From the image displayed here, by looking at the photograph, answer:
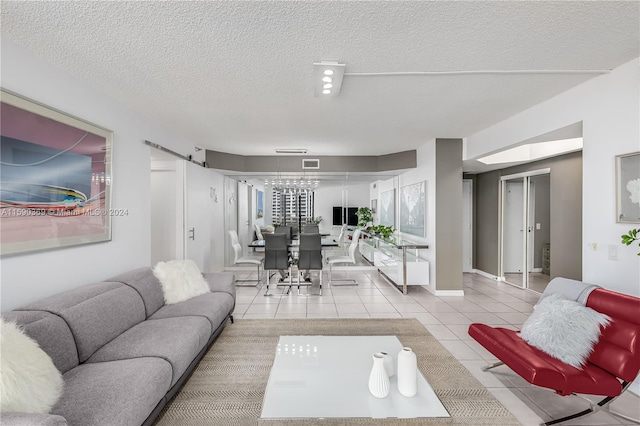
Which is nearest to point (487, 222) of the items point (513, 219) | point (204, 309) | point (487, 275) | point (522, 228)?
point (513, 219)

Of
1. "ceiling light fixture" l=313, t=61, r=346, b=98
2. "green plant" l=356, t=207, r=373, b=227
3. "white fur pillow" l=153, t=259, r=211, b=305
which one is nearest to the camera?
"ceiling light fixture" l=313, t=61, r=346, b=98

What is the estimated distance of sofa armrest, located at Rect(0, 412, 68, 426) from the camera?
44.7 inches

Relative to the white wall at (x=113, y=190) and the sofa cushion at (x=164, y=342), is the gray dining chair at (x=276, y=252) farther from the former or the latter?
the sofa cushion at (x=164, y=342)

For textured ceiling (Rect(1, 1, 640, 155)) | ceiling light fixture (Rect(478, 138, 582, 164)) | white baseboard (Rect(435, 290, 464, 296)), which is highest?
textured ceiling (Rect(1, 1, 640, 155))

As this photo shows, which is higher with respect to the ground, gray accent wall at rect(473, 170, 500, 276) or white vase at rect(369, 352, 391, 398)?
gray accent wall at rect(473, 170, 500, 276)

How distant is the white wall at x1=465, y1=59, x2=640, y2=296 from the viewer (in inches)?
90.7

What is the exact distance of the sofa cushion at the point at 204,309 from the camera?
275 cm

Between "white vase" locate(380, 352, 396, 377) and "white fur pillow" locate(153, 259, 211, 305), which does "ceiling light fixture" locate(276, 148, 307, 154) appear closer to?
"white fur pillow" locate(153, 259, 211, 305)

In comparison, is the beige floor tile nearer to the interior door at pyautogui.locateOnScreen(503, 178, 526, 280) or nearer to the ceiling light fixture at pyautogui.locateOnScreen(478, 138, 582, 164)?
the ceiling light fixture at pyautogui.locateOnScreen(478, 138, 582, 164)

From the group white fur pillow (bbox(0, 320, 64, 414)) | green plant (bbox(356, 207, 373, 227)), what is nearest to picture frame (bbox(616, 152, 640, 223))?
white fur pillow (bbox(0, 320, 64, 414))

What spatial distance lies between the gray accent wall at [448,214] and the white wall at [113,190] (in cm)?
446

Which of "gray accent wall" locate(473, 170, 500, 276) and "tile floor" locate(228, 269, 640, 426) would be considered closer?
"tile floor" locate(228, 269, 640, 426)

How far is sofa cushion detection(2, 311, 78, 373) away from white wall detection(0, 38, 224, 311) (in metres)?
0.34

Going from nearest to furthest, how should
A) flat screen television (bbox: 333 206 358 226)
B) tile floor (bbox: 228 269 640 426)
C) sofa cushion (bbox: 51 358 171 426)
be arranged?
sofa cushion (bbox: 51 358 171 426) < tile floor (bbox: 228 269 640 426) < flat screen television (bbox: 333 206 358 226)
